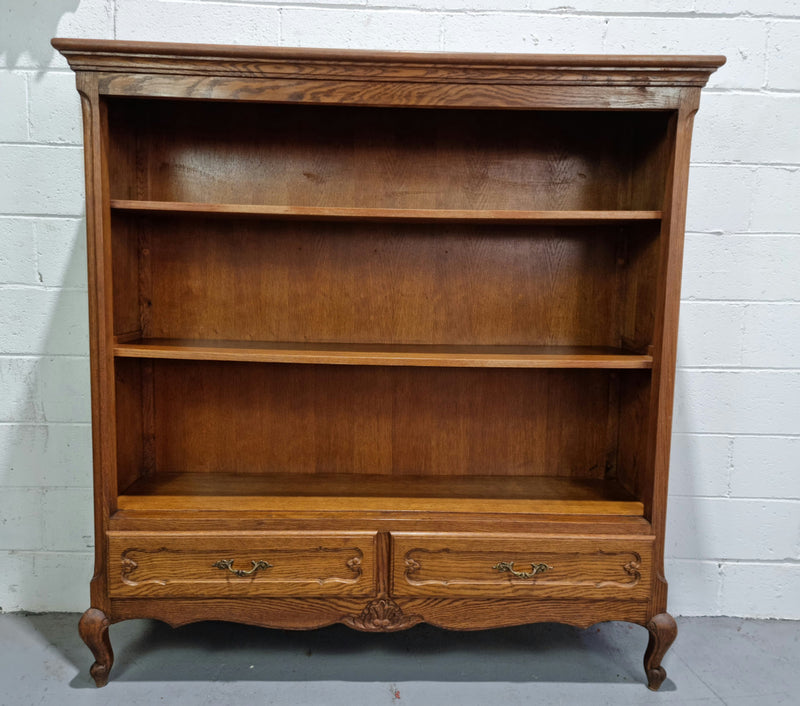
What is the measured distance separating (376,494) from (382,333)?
0.49 m

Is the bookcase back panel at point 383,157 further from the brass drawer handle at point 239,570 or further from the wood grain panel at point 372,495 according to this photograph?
the brass drawer handle at point 239,570

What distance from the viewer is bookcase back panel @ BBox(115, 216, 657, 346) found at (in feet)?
6.10

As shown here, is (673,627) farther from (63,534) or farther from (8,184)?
(8,184)

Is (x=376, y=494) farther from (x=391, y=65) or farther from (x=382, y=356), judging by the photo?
(x=391, y=65)

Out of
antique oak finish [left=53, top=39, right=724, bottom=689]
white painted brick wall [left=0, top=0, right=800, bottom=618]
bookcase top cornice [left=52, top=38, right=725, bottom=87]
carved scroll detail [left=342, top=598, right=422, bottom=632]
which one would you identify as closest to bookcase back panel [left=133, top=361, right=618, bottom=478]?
antique oak finish [left=53, top=39, right=724, bottom=689]

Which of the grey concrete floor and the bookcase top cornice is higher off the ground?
the bookcase top cornice

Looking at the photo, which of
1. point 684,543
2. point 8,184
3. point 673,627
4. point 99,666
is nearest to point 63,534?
point 99,666

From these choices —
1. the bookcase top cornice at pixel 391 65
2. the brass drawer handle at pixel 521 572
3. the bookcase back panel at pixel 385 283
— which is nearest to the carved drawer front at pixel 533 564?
the brass drawer handle at pixel 521 572

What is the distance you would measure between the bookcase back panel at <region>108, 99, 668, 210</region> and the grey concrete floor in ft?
4.32

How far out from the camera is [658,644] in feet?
5.25

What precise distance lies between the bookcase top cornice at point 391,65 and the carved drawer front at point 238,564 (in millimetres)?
1151

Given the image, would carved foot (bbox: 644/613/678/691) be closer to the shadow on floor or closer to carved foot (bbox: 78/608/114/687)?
the shadow on floor

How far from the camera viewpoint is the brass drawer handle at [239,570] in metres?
1.56

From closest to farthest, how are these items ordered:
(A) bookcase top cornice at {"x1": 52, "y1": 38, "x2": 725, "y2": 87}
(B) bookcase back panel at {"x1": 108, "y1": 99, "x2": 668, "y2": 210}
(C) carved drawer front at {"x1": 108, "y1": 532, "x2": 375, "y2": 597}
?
1. (A) bookcase top cornice at {"x1": 52, "y1": 38, "x2": 725, "y2": 87}
2. (C) carved drawer front at {"x1": 108, "y1": 532, "x2": 375, "y2": 597}
3. (B) bookcase back panel at {"x1": 108, "y1": 99, "x2": 668, "y2": 210}
